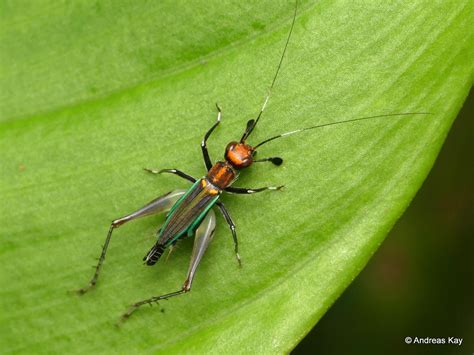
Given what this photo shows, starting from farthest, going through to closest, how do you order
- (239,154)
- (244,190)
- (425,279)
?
(425,279)
(244,190)
(239,154)

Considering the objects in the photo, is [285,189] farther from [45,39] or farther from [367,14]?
[45,39]

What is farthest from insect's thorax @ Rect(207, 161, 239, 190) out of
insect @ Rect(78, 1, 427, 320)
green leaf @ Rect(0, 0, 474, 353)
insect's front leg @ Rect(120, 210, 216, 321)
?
insect's front leg @ Rect(120, 210, 216, 321)

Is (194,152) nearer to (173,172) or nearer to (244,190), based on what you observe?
(173,172)

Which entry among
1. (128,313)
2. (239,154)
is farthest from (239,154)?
(128,313)

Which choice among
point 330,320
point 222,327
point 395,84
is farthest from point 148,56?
point 330,320

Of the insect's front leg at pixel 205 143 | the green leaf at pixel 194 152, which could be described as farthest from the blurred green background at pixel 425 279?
the insect's front leg at pixel 205 143

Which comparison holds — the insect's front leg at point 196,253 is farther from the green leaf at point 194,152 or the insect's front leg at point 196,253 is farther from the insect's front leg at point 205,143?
the insect's front leg at point 205,143
